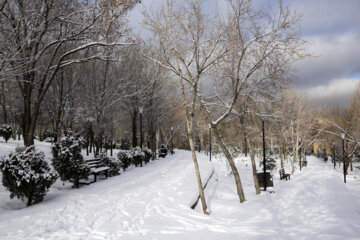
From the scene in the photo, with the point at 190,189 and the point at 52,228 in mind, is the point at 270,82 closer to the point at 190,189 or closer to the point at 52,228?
the point at 190,189

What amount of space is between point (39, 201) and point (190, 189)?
16.1ft

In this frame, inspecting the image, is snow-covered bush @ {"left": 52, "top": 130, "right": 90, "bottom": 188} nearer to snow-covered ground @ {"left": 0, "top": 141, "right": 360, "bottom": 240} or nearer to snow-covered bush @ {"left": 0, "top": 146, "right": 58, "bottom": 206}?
snow-covered ground @ {"left": 0, "top": 141, "right": 360, "bottom": 240}

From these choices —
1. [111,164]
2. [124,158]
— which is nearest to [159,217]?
[111,164]

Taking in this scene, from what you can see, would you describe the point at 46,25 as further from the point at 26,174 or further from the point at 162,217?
the point at 162,217

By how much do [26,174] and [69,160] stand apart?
2428 mm

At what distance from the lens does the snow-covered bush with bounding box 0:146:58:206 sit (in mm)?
5773

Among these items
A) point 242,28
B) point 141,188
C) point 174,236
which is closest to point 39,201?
point 141,188

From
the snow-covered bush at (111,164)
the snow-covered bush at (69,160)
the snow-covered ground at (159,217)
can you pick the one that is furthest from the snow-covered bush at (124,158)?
the snow-covered bush at (69,160)

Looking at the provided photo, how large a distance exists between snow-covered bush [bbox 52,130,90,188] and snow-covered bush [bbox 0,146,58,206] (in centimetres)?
185

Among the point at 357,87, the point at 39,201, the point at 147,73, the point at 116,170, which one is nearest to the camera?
the point at 39,201

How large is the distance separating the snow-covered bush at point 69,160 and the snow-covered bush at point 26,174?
1853 mm

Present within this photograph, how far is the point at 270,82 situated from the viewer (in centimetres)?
912

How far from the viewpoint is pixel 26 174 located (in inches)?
229

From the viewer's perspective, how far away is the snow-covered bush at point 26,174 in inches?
227
